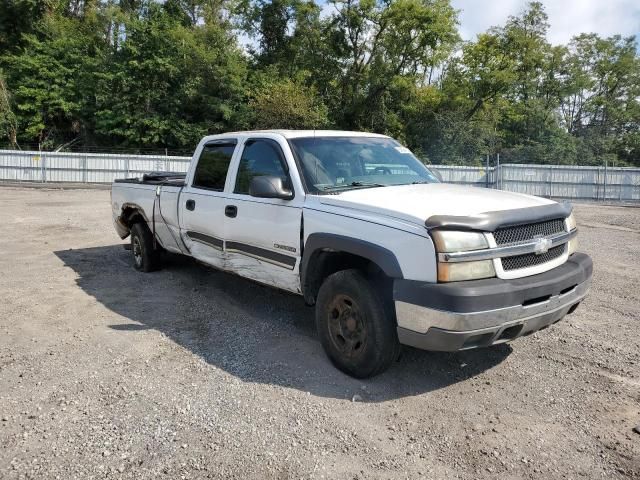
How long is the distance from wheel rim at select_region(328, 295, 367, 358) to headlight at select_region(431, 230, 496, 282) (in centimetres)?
74

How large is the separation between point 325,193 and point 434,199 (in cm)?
89

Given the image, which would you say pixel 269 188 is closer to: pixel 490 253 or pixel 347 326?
pixel 347 326

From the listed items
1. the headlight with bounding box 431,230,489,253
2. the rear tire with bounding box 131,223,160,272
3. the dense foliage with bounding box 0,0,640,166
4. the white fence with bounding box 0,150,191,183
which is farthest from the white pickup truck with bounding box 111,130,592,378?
the dense foliage with bounding box 0,0,640,166

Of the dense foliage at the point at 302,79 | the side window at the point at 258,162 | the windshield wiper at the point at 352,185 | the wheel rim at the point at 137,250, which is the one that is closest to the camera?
the windshield wiper at the point at 352,185

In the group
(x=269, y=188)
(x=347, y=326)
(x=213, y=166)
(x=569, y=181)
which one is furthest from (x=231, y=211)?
(x=569, y=181)

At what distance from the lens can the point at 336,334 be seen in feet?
13.1

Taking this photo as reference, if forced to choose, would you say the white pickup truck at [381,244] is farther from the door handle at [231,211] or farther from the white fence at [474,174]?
the white fence at [474,174]

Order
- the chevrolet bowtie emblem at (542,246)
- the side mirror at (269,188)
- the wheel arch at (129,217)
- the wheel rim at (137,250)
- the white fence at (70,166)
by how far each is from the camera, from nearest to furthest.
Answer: the chevrolet bowtie emblem at (542,246) → the side mirror at (269,188) → the wheel arch at (129,217) → the wheel rim at (137,250) → the white fence at (70,166)

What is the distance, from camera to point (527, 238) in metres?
3.63

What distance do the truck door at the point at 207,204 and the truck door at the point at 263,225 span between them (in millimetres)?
190

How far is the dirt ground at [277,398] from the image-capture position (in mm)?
2922

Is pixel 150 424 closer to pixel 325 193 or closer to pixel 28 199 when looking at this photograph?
pixel 325 193

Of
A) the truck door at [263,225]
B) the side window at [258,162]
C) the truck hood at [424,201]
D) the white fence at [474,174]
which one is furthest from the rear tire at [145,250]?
the white fence at [474,174]

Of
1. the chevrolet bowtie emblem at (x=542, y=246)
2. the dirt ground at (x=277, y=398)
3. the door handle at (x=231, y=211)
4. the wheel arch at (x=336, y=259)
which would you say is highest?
the door handle at (x=231, y=211)
